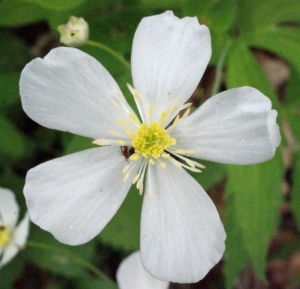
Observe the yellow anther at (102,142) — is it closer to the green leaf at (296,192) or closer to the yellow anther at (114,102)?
the yellow anther at (114,102)

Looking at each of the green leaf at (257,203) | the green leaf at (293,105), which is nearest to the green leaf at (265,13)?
the green leaf at (293,105)

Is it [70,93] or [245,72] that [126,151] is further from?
[245,72]

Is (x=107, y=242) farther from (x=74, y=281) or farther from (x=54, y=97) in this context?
(x=54, y=97)

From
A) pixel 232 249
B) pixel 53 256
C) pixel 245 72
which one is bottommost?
pixel 53 256

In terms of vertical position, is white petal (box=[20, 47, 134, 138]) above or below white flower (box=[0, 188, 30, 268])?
above

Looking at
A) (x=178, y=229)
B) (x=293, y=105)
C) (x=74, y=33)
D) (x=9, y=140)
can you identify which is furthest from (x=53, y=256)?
(x=293, y=105)

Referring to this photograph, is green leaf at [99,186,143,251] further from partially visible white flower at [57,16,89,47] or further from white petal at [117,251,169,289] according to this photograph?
partially visible white flower at [57,16,89,47]

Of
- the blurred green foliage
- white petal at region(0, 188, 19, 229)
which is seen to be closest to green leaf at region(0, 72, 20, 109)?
the blurred green foliage
